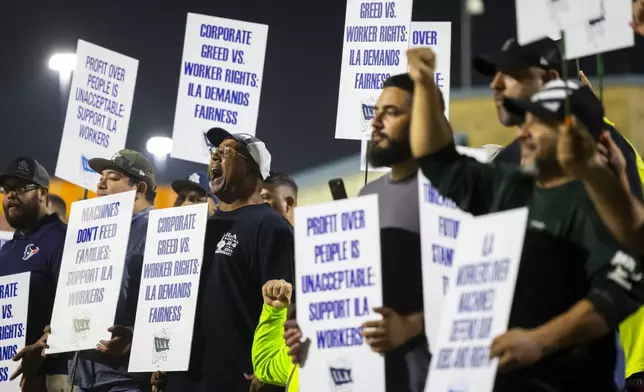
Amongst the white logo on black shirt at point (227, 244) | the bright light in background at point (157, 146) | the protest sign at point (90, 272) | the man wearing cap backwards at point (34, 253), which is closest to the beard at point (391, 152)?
the white logo on black shirt at point (227, 244)

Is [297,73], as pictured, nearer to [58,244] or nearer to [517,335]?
[58,244]

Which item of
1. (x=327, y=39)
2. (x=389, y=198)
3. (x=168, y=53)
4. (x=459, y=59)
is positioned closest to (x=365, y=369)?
(x=389, y=198)

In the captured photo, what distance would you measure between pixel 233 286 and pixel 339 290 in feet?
3.55

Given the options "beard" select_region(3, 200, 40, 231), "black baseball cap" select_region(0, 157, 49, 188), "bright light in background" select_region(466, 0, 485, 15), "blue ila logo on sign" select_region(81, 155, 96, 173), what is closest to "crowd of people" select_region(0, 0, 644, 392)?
"blue ila logo on sign" select_region(81, 155, 96, 173)

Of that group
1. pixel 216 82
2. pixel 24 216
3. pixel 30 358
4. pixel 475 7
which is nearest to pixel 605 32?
Answer: pixel 216 82

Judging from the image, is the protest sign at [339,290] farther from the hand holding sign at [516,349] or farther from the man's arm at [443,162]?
the hand holding sign at [516,349]

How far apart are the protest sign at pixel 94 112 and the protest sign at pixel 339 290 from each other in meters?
1.93

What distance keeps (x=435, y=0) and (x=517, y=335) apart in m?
5.17

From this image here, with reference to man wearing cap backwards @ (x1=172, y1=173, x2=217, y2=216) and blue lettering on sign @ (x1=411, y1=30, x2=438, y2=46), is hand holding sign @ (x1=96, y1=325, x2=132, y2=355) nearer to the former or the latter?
man wearing cap backwards @ (x1=172, y1=173, x2=217, y2=216)

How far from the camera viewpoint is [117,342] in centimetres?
397

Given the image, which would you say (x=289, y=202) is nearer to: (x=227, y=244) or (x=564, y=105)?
(x=227, y=244)

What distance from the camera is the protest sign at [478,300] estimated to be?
7.03ft

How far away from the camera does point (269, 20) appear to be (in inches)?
317

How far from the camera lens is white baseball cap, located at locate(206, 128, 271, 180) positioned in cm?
399
